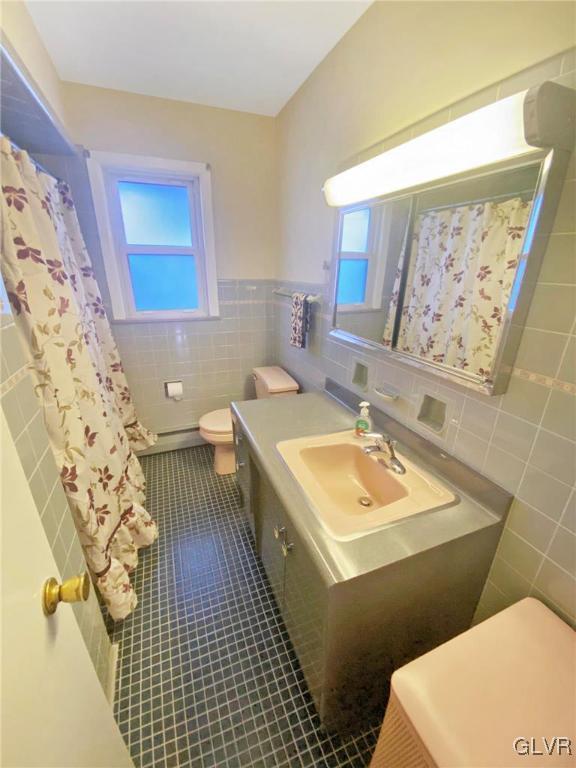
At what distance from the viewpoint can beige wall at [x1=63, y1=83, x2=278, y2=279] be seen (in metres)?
1.81

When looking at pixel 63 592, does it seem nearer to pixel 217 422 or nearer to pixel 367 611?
pixel 367 611

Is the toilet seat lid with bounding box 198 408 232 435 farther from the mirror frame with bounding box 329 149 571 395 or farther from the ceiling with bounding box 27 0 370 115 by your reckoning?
the ceiling with bounding box 27 0 370 115

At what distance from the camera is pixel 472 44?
86 cm

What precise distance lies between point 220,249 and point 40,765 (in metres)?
2.41

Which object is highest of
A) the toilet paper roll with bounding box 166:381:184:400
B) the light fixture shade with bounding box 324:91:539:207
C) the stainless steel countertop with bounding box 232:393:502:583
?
the light fixture shade with bounding box 324:91:539:207

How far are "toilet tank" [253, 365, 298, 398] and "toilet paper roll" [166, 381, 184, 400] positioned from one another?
23.9 inches

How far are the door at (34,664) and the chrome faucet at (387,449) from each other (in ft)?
3.29

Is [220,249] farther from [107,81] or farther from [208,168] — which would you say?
[107,81]

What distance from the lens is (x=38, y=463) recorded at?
0.83 meters

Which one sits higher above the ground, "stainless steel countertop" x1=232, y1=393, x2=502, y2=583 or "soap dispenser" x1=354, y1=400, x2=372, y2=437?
"soap dispenser" x1=354, y1=400, x2=372, y2=437

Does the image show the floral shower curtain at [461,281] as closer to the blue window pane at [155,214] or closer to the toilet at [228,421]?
the toilet at [228,421]

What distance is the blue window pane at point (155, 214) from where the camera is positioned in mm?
2100

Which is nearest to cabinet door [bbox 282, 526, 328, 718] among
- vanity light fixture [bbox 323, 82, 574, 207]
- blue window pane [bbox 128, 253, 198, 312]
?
vanity light fixture [bbox 323, 82, 574, 207]

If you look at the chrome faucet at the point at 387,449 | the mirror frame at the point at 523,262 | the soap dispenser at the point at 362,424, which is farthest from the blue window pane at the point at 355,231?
the chrome faucet at the point at 387,449
